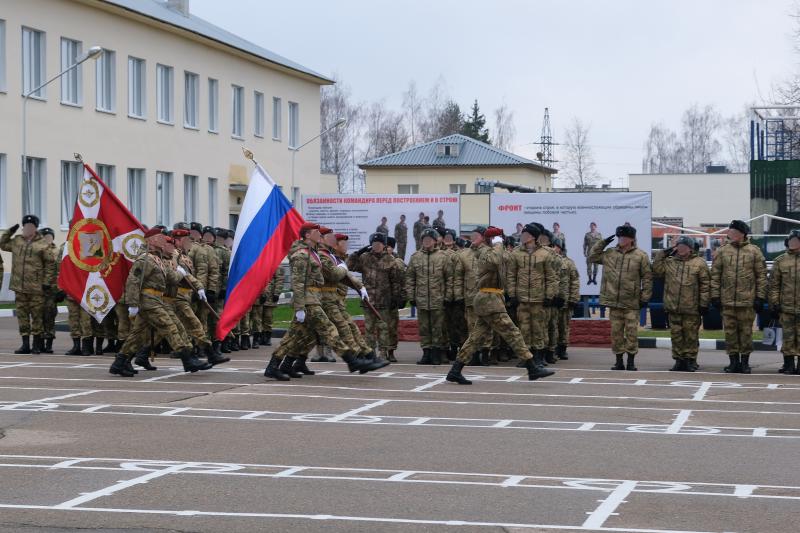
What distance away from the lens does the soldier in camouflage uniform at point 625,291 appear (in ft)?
61.5

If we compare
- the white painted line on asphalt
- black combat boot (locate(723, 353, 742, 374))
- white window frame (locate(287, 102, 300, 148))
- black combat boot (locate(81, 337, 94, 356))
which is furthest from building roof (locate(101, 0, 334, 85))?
the white painted line on asphalt

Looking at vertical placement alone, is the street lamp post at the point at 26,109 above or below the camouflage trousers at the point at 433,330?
above

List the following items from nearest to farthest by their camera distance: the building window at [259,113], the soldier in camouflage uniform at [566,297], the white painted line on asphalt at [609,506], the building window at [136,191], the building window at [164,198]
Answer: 1. the white painted line on asphalt at [609,506]
2. the soldier in camouflage uniform at [566,297]
3. the building window at [136,191]
4. the building window at [164,198]
5. the building window at [259,113]

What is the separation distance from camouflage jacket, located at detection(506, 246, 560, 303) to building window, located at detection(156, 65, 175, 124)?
3139 centimetres

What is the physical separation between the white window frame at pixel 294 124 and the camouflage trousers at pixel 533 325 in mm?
42175

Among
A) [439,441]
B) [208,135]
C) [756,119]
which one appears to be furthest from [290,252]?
[208,135]

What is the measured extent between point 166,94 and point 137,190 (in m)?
4.18

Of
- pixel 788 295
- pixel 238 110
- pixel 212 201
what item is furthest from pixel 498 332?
pixel 238 110

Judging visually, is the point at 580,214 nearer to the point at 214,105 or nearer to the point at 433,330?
the point at 433,330

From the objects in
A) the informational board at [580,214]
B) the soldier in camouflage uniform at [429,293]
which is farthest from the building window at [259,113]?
the soldier in camouflage uniform at [429,293]

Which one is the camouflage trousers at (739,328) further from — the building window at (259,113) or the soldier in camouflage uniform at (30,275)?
the building window at (259,113)

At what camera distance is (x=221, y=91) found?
53.0 meters

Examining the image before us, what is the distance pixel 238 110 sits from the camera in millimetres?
54969

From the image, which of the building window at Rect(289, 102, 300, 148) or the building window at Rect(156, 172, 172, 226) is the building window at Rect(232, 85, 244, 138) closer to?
the building window at Rect(289, 102, 300, 148)
